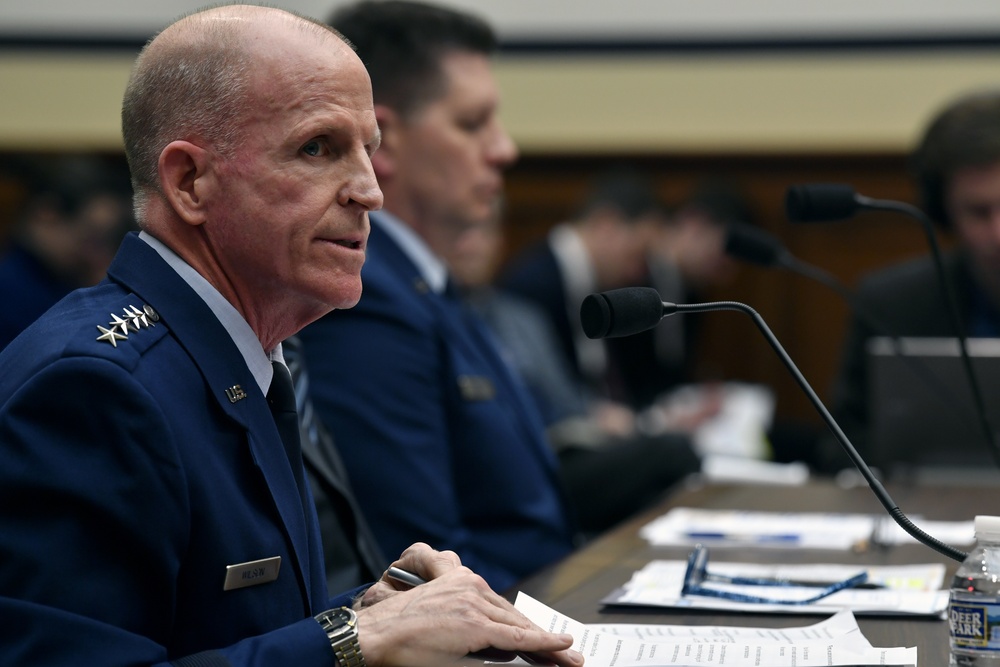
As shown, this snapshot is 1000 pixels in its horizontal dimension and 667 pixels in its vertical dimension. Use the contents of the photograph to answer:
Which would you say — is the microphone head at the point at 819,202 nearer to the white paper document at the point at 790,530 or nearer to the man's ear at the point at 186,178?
the white paper document at the point at 790,530

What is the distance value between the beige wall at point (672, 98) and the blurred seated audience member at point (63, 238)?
5.33ft

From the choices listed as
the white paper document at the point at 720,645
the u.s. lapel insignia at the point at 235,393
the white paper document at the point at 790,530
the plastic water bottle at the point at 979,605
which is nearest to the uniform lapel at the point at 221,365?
the u.s. lapel insignia at the point at 235,393

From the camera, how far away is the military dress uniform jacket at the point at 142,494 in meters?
1.01

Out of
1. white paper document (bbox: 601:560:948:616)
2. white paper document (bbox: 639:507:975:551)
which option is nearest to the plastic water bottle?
white paper document (bbox: 601:560:948:616)

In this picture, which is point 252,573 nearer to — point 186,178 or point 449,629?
point 449,629

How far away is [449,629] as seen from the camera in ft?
3.59

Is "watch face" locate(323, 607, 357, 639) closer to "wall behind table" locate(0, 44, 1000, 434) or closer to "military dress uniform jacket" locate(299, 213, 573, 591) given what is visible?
"military dress uniform jacket" locate(299, 213, 573, 591)

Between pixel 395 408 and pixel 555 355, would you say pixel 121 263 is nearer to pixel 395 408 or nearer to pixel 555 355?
pixel 395 408

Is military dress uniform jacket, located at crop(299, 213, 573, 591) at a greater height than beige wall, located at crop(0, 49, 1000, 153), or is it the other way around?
beige wall, located at crop(0, 49, 1000, 153)

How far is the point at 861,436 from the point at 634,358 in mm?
3163

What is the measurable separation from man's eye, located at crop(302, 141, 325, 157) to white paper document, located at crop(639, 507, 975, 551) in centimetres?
91

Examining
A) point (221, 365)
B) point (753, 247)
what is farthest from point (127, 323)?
point (753, 247)

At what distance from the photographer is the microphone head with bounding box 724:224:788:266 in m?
2.12

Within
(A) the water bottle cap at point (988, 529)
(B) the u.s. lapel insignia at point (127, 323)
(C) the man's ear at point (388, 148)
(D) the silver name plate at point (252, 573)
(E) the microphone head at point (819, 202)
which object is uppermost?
(C) the man's ear at point (388, 148)
